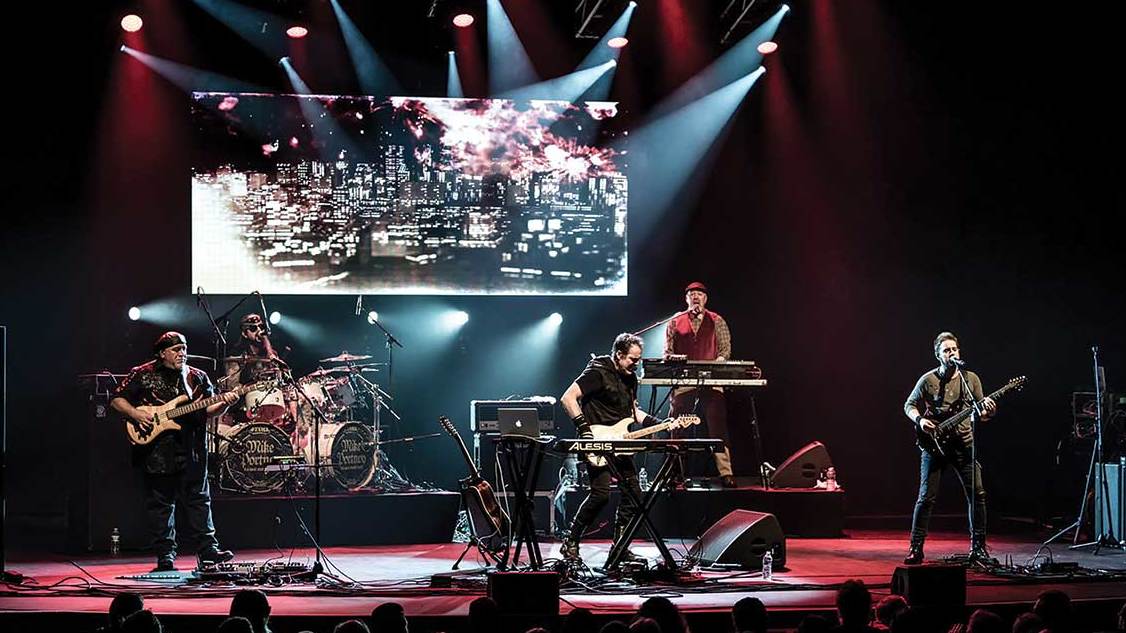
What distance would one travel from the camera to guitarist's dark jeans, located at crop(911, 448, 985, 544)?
10.6m

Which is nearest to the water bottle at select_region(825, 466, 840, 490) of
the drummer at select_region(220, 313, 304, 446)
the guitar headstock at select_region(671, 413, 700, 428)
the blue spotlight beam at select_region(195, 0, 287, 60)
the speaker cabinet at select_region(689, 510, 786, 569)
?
the speaker cabinet at select_region(689, 510, 786, 569)

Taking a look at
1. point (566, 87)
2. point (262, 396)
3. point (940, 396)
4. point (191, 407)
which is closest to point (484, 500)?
point (191, 407)

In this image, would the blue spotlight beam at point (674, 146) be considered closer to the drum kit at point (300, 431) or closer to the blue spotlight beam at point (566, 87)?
the blue spotlight beam at point (566, 87)

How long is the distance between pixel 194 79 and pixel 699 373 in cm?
649

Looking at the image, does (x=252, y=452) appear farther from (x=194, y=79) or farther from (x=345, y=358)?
(x=194, y=79)

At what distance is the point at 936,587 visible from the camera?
764 centimetres

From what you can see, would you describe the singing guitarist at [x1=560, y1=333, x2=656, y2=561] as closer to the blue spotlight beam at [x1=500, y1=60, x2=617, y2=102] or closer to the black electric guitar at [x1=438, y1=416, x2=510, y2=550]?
the black electric guitar at [x1=438, y1=416, x2=510, y2=550]

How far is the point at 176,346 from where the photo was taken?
10.5 meters

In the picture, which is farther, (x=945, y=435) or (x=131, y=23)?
(x=131, y=23)

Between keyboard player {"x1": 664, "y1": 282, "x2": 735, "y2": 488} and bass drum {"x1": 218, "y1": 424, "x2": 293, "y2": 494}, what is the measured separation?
4.11 metres

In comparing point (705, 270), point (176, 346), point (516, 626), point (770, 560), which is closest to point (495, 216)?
point (705, 270)

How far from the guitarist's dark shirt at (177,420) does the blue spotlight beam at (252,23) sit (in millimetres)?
5009

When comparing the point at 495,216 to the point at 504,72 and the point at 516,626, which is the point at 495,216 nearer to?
the point at 504,72

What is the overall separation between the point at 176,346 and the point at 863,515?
8122mm
